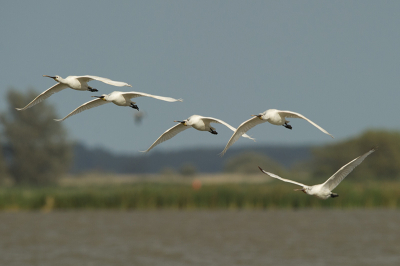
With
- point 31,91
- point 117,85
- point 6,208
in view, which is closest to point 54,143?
point 31,91

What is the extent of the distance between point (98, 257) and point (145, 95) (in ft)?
151

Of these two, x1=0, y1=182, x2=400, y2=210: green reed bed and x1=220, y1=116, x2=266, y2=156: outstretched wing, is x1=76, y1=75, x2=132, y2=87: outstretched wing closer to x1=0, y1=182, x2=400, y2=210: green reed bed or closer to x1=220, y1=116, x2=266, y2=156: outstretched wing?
x1=220, y1=116, x2=266, y2=156: outstretched wing

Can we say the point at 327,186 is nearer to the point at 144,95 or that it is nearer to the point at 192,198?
the point at 144,95

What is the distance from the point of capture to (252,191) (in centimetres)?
6925

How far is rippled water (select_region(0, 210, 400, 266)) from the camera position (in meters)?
48.9

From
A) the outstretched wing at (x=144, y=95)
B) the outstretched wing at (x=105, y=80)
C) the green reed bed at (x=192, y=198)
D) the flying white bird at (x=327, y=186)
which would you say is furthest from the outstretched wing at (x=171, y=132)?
the green reed bed at (x=192, y=198)

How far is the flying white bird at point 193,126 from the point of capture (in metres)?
7.49

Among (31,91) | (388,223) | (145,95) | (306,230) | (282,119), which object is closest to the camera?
(145,95)

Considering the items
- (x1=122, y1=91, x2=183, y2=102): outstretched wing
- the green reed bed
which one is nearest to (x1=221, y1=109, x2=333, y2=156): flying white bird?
(x1=122, y1=91, x2=183, y2=102): outstretched wing

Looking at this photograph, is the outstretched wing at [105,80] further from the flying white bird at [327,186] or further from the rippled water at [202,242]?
the rippled water at [202,242]

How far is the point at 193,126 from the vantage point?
754cm

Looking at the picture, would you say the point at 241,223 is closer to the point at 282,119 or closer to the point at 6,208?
the point at 6,208

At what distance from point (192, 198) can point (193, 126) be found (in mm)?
61851

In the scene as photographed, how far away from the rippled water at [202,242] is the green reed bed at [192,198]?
269cm
